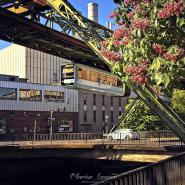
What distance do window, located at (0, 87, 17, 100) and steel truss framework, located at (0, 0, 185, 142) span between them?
42236 millimetres

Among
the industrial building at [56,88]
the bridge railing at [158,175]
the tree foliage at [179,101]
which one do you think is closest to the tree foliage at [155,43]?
the bridge railing at [158,175]

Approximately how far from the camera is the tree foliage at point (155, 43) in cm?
789

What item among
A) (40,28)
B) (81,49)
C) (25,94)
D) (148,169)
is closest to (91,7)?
(25,94)

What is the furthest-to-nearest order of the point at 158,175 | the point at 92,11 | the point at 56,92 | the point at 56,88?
the point at 92,11
the point at 56,92
the point at 56,88
the point at 158,175

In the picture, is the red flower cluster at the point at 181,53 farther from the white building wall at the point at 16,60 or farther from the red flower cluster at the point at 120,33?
the white building wall at the point at 16,60

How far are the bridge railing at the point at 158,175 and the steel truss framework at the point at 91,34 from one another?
6.69 ft

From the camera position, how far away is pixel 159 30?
335 inches

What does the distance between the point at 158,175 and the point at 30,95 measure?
67.0 m

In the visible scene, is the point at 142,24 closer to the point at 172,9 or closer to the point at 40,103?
the point at 172,9

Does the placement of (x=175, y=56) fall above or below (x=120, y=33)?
below

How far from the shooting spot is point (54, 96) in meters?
81.6

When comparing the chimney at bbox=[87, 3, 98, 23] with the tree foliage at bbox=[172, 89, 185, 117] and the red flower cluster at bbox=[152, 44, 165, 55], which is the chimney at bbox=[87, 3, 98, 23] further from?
the red flower cluster at bbox=[152, 44, 165, 55]

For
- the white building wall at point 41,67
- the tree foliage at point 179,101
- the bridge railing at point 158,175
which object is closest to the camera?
the bridge railing at point 158,175

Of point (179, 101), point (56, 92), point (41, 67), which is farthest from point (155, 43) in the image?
point (41, 67)
